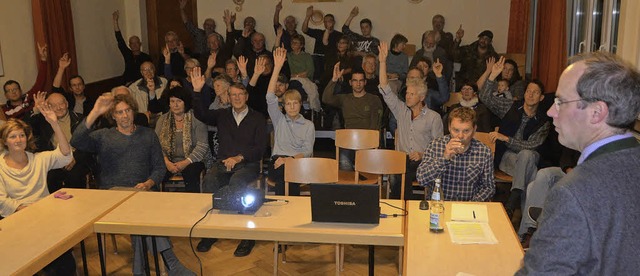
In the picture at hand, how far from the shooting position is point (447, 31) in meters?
8.84

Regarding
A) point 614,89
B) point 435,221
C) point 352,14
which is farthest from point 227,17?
point 614,89

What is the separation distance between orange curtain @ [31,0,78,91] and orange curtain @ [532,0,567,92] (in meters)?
5.68

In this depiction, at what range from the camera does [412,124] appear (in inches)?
195

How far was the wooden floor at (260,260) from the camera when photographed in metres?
4.03

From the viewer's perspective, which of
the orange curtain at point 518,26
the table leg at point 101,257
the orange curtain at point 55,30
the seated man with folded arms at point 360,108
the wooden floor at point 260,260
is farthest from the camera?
the orange curtain at point 518,26

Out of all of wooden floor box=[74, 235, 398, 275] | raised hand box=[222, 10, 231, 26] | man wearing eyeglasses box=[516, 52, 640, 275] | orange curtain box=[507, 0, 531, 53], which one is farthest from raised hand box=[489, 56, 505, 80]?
raised hand box=[222, 10, 231, 26]

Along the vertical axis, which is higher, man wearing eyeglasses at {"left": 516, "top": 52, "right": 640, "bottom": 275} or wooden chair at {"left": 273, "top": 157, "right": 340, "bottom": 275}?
man wearing eyeglasses at {"left": 516, "top": 52, "right": 640, "bottom": 275}

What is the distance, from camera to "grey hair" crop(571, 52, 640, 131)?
1.44m

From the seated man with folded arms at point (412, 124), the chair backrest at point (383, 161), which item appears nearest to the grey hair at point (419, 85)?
the seated man with folded arms at point (412, 124)

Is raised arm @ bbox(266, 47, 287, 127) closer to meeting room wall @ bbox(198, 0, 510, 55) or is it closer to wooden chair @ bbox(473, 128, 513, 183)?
wooden chair @ bbox(473, 128, 513, 183)

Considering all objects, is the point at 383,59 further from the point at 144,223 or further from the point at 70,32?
the point at 70,32

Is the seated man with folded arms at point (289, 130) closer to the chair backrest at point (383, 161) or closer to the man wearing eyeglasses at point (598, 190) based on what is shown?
the chair backrest at point (383, 161)

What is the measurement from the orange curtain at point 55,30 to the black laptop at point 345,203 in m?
5.08

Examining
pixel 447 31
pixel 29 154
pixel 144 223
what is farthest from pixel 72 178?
pixel 447 31
